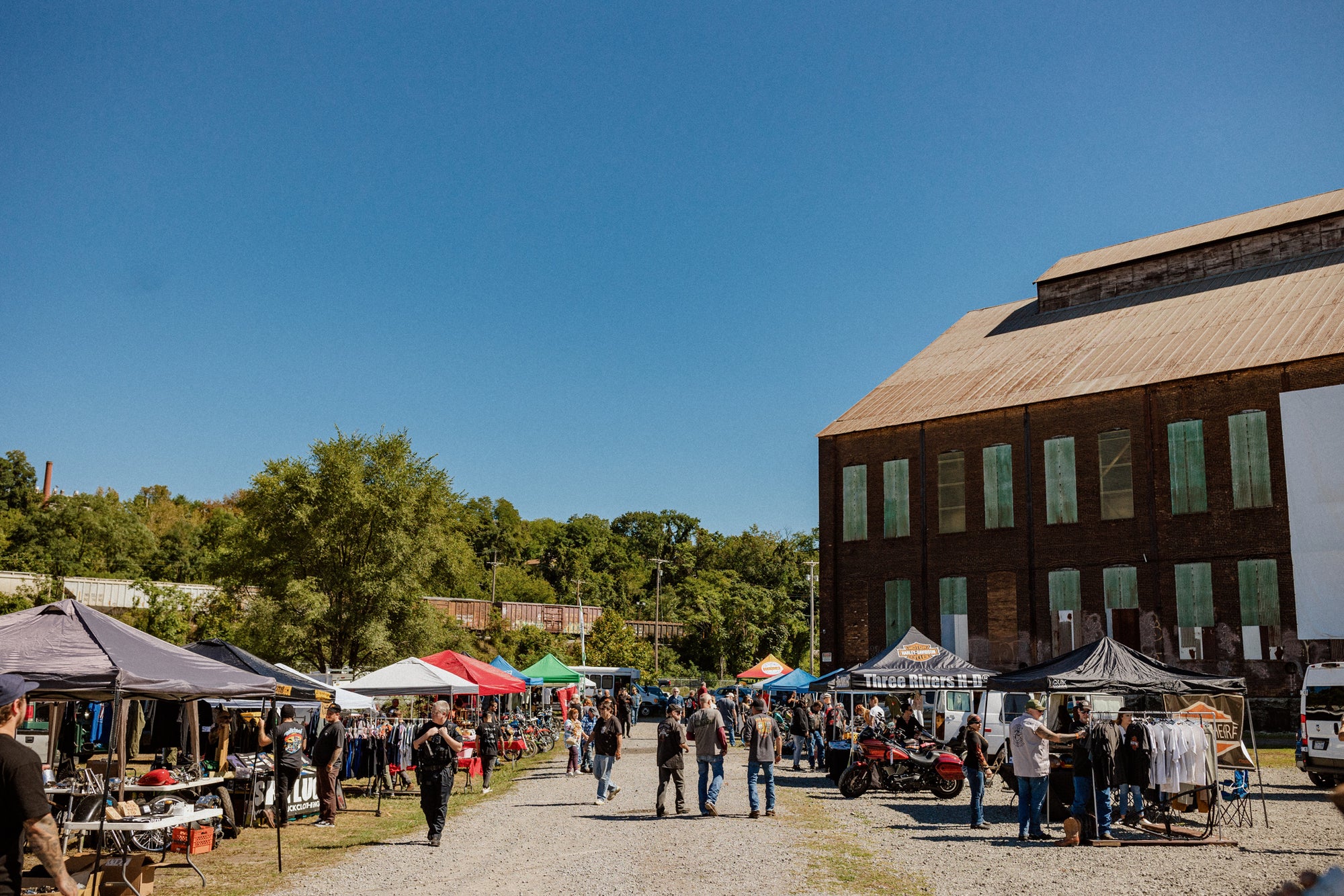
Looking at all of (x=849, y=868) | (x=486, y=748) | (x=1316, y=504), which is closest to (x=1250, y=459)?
(x=1316, y=504)

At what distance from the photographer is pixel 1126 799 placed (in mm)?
16344

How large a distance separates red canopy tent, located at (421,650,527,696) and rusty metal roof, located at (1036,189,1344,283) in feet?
113

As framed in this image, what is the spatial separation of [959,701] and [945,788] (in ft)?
29.9

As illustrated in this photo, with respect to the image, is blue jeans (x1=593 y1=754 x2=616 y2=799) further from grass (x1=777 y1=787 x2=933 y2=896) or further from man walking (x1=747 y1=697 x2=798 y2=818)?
grass (x1=777 y1=787 x2=933 y2=896)

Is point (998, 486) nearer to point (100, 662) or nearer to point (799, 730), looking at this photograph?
point (799, 730)

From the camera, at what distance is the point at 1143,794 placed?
15336mm

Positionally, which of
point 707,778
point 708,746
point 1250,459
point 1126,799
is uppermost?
point 1250,459

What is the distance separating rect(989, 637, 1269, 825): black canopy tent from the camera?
16.4 m

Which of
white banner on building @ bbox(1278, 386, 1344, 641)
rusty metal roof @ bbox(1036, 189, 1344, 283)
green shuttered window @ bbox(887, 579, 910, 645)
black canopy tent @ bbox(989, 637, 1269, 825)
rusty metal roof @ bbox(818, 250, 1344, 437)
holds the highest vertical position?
rusty metal roof @ bbox(1036, 189, 1344, 283)

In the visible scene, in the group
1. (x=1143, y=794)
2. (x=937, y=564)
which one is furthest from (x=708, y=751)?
(x=937, y=564)

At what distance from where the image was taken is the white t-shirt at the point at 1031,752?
1431 cm

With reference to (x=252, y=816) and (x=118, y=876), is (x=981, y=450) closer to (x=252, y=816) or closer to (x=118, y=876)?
(x=252, y=816)

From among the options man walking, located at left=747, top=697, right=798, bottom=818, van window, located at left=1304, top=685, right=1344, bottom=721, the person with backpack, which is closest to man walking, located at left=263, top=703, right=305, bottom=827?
the person with backpack

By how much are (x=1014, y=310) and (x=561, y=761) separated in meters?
32.7
